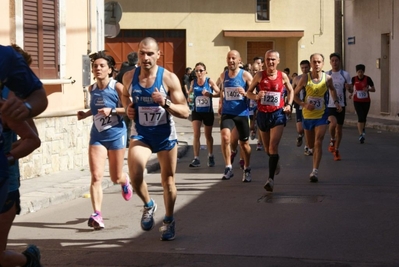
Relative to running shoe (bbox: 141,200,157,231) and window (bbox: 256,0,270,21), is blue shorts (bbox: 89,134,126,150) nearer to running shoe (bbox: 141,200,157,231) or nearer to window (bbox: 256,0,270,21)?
running shoe (bbox: 141,200,157,231)

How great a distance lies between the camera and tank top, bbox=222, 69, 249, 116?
13.7 m

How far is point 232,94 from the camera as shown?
45.0ft

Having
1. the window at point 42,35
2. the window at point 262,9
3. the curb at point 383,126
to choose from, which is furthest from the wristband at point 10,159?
the window at point 262,9

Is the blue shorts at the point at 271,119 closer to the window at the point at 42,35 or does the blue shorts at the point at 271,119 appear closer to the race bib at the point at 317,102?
the race bib at the point at 317,102

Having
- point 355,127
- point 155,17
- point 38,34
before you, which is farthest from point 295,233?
point 155,17

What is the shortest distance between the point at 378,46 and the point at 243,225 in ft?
80.1

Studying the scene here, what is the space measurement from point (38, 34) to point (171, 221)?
6767 millimetres

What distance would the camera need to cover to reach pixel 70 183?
1294 centimetres

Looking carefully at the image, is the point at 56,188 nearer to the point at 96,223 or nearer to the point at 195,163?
the point at 96,223

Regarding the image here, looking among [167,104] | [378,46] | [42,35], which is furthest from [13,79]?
[378,46]

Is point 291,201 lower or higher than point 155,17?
lower

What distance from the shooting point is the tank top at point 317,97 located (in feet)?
44.2

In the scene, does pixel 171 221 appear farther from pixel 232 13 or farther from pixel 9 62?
pixel 232 13

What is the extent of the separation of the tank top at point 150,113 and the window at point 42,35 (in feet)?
19.7
